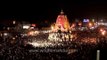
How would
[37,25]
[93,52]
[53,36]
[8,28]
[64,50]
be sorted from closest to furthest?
[93,52], [64,50], [53,36], [8,28], [37,25]

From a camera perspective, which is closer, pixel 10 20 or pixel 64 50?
pixel 64 50

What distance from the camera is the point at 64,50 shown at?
36844 millimetres

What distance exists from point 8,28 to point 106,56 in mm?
63388

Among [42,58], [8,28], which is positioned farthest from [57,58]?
[8,28]

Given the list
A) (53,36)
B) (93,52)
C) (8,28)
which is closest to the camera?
(93,52)

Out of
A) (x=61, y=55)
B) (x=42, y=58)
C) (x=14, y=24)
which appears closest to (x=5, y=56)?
(x=42, y=58)

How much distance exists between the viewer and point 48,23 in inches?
4515

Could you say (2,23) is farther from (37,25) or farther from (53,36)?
(53,36)

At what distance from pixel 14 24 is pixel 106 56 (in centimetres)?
6894

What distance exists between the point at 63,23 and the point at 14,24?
55.5 ft

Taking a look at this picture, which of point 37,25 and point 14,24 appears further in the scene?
point 37,25

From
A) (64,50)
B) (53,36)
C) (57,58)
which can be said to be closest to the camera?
(57,58)

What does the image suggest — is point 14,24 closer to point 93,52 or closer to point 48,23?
point 48,23

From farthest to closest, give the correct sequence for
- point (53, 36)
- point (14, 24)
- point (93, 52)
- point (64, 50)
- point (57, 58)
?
point (14, 24), point (53, 36), point (64, 50), point (93, 52), point (57, 58)
